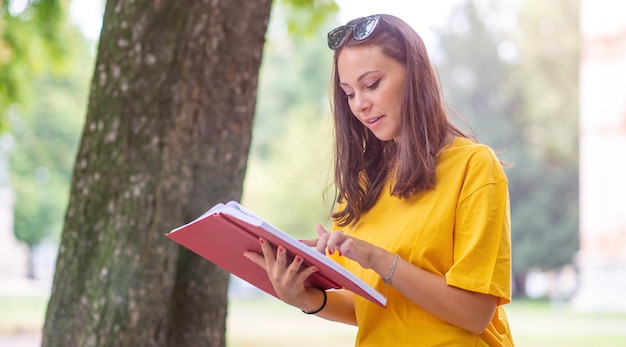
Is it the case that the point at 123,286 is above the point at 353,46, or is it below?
below

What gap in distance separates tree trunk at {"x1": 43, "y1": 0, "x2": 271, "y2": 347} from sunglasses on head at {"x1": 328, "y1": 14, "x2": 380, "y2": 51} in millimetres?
1135

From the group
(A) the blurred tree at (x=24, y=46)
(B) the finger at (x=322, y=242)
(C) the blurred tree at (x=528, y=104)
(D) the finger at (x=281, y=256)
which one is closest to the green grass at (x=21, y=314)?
(A) the blurred tree at (x=24, y=46)

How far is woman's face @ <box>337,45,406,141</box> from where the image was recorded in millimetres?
2162

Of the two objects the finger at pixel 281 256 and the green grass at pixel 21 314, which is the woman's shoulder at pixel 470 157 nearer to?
the finger at pixel 281 256

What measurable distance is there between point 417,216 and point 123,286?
4.79ft

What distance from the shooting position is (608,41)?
69.8ft

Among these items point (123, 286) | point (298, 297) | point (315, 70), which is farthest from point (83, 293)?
point (315, 70)

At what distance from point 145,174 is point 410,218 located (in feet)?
4.60

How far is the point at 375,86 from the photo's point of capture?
7.14ft

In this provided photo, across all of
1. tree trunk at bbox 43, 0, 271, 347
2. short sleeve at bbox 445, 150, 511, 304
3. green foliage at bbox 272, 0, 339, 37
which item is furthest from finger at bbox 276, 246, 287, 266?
green foliage at bbox 272, 0, 339, 37

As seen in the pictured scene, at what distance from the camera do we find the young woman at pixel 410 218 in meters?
1.99

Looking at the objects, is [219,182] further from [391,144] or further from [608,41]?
[608,41]

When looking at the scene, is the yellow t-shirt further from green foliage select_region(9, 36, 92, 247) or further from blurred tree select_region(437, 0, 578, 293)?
green foliage select_region(9, 36, 92, 247)

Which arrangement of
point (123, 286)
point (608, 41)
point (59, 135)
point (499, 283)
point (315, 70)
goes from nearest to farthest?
point (499, 283)
point (123, 286)
point (608, 41)
point (59, 135)
point (315, 70)
